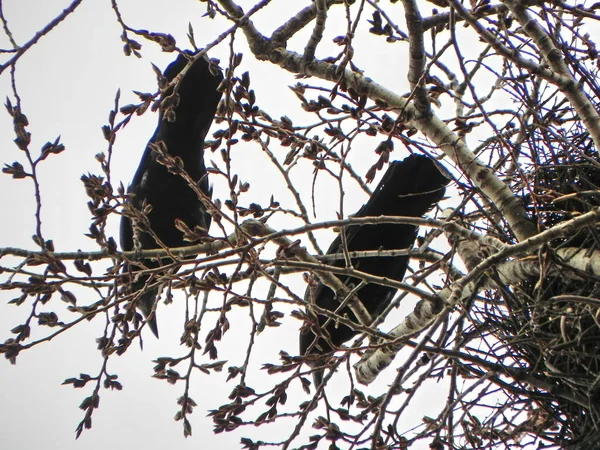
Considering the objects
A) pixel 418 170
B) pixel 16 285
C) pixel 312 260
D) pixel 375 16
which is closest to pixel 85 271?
pixel 16 285

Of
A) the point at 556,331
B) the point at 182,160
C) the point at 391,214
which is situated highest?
the point at 182,160

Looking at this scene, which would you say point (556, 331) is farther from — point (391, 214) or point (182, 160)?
point (182, 160)

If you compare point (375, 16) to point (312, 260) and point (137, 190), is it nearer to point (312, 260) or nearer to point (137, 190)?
point (312, 260)

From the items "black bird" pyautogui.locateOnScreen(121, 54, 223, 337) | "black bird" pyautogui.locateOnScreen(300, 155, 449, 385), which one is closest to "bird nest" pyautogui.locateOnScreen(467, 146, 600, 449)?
"black bird" pyautogui.locateOnScreen(300, 155, 449, 385)

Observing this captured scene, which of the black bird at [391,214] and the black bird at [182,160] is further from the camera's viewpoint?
the black bird at [182,160]

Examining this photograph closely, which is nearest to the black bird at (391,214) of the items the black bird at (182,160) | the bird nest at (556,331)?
the bird nest at (556,331)

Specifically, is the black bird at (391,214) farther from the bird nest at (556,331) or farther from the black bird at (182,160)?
the black bird at (182,160)

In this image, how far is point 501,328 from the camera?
2.37 meters

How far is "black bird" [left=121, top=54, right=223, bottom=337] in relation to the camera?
9.41 ft

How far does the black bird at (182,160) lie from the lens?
2.87 metres

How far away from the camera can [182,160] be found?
2.68 m

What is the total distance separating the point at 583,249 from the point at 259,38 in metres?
1.61

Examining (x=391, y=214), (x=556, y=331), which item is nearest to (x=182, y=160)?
(x=391, y=214)

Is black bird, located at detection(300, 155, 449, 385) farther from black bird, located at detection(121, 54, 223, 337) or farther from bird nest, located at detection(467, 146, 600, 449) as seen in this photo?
black bird, located at detection(121, 54, 223, 337)
